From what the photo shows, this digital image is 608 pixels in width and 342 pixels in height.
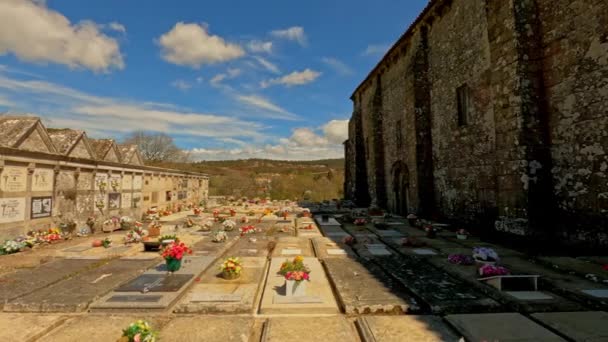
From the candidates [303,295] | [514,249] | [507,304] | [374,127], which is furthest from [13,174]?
[374,127]

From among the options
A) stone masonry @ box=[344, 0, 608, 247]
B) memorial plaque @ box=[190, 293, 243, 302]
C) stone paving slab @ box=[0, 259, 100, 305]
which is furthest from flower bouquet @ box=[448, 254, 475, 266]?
stone paving slab @ box=[0, 259, 100, 305]

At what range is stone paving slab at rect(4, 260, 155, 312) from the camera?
4574mm

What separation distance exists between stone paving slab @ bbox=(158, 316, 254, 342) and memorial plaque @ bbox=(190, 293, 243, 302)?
17.1 inches

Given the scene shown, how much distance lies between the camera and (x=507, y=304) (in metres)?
4.63

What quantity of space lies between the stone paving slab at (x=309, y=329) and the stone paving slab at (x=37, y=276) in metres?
4.28

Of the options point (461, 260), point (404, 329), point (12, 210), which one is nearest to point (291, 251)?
point (461, 260)

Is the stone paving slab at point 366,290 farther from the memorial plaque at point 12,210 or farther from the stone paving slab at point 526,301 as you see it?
the memorial plaque at point 12,210

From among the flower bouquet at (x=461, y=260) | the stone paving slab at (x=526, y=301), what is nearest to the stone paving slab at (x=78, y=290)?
the stone paving slab at (x=526, y=301)

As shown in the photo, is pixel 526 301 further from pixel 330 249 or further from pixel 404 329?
pixel 330 249

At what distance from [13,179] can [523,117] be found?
46.0 ft

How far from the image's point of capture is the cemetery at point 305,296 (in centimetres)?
388

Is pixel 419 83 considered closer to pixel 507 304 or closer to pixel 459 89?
pixel 459 89

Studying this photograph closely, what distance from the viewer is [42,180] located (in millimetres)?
9883

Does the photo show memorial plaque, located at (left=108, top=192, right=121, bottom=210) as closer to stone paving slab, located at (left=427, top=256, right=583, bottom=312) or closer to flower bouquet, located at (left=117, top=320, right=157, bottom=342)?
flower bouquet, located at (left=117, top=320, right=157, bottom=342)
